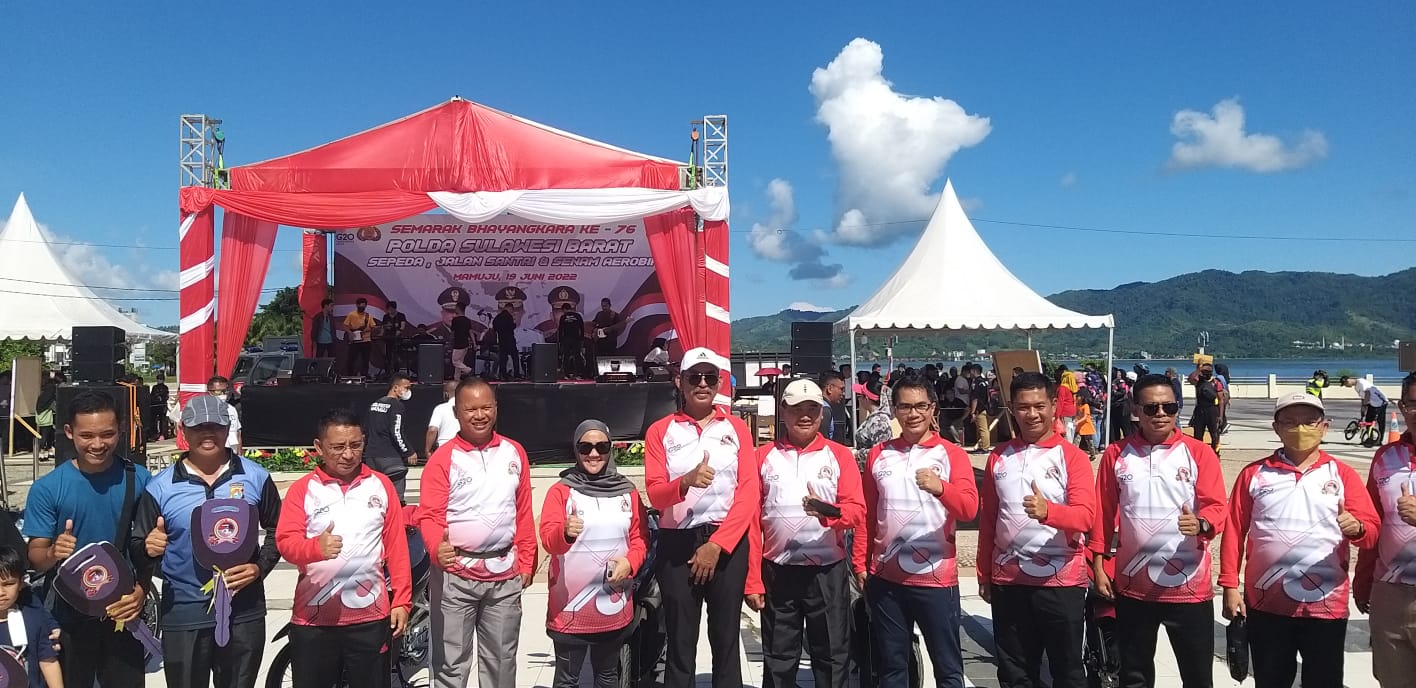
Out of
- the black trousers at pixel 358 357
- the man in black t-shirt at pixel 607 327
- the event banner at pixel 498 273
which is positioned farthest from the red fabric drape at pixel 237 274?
the man in black t-shirt at pixel 607 327

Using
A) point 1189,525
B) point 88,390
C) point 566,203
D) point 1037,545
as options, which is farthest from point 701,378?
point 88,390

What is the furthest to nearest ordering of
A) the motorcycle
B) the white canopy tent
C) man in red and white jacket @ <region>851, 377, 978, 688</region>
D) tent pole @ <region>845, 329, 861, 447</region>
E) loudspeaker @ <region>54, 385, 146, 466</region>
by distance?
the white canopy tent
tent pole @ <region>845, 329, 861, 447</region>
loudspeaker @ <region>54, 385, 146, 466</region>
the motorcycle
man in red and white jacket @ <region>851, 377, 978, 688</region>

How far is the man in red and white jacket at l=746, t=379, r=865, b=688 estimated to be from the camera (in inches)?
124

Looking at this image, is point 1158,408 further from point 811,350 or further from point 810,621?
point 811,350

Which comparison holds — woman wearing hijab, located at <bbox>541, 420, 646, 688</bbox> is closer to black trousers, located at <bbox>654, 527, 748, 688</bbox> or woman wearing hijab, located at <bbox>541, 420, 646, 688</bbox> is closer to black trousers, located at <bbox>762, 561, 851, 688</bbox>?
black trousers, located at <bbox>654, 527, 748, 688</bbox>

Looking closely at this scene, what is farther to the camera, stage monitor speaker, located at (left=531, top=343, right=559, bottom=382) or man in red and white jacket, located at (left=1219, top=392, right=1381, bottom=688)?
stage monitor speaker, located at (left=531, top=343, right=559, bottom=382)

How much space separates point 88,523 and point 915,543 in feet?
9.20

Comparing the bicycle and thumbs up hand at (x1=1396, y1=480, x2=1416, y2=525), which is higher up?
thumbs up hand at (x1=1396, y1=480, x2=1416, y2=525)

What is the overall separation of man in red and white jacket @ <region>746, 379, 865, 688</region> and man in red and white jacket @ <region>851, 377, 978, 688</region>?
11 cm

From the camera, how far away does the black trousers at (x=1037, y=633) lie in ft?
9.74

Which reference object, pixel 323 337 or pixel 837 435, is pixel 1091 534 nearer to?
pixel 837 435

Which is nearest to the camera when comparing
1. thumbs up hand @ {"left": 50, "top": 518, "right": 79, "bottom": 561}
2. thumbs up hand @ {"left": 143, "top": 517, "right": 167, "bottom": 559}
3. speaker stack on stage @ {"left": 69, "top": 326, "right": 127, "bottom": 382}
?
thumbs up hand @ {"left": 50, "top": 518, "right": 79, "bottom": 561}

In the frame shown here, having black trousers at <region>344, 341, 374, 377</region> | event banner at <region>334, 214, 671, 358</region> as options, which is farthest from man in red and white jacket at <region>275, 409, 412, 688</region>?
event banner at <region>334, 214, 671, 358</region>

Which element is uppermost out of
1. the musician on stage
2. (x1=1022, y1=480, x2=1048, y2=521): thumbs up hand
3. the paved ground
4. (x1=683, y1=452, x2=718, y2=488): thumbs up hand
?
the musician on stage
